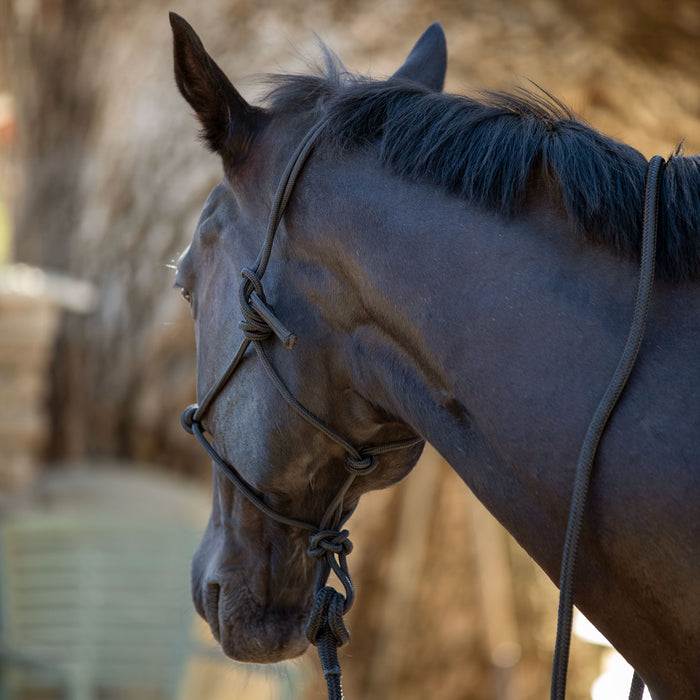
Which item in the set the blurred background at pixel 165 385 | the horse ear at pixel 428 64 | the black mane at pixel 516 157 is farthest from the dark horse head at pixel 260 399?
the blurred background at pixel 165 385

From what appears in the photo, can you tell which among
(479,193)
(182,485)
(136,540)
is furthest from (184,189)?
(479,193)

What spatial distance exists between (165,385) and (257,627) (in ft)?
11.5

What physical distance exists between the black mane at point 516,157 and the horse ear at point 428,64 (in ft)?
1.22

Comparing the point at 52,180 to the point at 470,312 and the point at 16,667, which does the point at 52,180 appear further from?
the point at 470,312

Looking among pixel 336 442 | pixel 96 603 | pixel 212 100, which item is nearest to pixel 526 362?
pixel 336 442

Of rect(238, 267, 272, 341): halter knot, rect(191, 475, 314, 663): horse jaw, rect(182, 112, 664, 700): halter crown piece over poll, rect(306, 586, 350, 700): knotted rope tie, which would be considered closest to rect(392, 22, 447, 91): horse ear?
rect(182, 112, 664, 700): halter crown piece over poll

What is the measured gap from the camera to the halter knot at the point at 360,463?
54.5 inches

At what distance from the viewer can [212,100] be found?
1416mm

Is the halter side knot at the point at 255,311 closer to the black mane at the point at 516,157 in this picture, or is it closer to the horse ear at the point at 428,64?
the black mane at the point at 516,157

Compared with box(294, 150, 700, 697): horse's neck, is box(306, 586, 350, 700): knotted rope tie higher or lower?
lower

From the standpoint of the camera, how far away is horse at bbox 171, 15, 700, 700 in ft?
3.38

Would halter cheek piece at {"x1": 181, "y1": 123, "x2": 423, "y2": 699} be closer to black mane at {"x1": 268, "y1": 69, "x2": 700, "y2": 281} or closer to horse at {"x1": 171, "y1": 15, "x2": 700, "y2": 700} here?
horse at {"x1": 171, "y1": 15, "x2": 700, "y2": 700}

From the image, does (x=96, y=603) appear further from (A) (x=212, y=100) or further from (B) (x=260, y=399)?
(A) (x=212, y=100)

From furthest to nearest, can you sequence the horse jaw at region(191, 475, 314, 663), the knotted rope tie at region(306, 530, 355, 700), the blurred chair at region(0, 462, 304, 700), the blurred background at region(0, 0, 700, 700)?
1. the blurred background at region(0, 0, 700, 700)
2. the blurred chair at region(0, 462, 304, 700)
3. the horse jaw at region(191, 475, 314, 663)
4. the knotted rope tie at region(306, 530, 355, 700)
